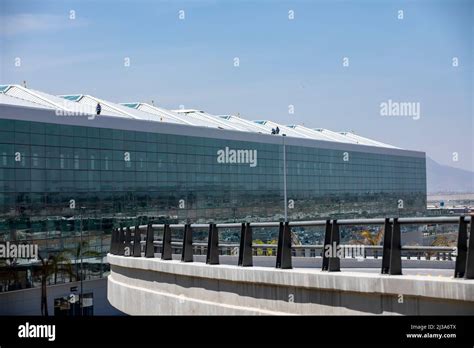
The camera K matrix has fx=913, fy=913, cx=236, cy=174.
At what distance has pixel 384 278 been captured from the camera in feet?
34.6

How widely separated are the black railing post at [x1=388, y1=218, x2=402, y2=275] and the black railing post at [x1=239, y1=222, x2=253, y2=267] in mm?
3450

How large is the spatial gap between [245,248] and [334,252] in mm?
2609

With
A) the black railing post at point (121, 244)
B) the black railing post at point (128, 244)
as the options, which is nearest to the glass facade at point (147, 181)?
the black railing post at point (121, 244)

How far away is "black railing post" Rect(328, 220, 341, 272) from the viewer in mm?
12125

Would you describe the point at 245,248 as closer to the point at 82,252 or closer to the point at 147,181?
the point at 82,252

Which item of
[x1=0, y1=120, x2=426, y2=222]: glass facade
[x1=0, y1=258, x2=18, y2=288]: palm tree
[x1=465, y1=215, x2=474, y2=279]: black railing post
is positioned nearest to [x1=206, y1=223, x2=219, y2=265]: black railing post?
[x1=465, y1=215, x2=474, y2=279]: black railing post

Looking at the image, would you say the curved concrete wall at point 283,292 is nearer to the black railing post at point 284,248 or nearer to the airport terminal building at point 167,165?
the black railing post at point 284,248

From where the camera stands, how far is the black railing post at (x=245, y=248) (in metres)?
14.3

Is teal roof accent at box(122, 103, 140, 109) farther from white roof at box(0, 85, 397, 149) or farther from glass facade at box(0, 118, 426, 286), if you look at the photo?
glass facade at box(0, 118, 426, 286)

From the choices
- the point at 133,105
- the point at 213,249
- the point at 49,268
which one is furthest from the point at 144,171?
the point at 213,249

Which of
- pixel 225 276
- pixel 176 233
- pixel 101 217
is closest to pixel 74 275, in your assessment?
pixel 101 217
